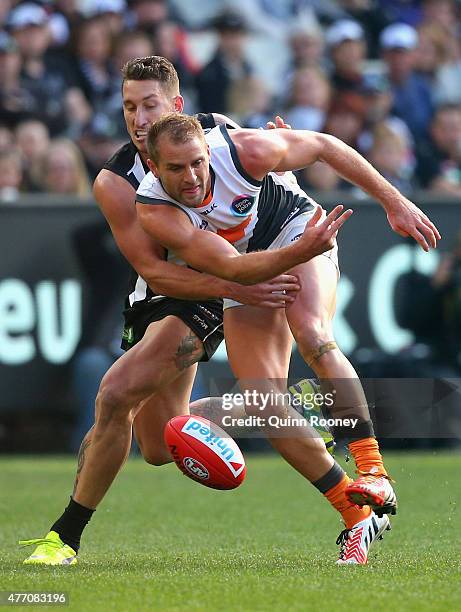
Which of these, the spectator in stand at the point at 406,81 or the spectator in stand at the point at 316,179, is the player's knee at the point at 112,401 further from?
the spectator in stand at the point at 406,81

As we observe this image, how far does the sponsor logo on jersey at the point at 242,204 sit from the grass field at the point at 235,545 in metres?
1.57

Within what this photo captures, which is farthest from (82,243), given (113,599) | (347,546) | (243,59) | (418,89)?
(113,599)

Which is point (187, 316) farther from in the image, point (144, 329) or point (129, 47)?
point (129, 47)

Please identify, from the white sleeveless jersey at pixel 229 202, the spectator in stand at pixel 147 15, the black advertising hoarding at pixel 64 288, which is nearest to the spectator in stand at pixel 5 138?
the black advertising hoarding at pixel 64 288

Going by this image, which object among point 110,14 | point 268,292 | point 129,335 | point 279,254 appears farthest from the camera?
point 110,14

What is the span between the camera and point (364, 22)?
47.9ft

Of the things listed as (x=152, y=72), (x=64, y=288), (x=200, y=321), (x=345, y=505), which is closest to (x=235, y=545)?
(x=345, y=505)

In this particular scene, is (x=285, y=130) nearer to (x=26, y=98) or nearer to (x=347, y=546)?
(x=347, y=546)

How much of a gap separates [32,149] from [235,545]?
6205 millimetres

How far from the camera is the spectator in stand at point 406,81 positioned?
13.6 m

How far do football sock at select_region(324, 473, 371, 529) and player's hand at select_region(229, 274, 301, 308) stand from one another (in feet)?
2.84

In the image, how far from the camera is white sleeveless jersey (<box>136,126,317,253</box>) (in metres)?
5.82

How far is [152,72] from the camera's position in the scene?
6.22 meters

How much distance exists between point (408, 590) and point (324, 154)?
84.5 inches
